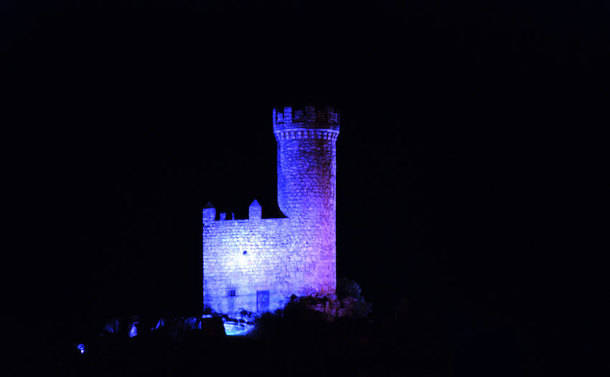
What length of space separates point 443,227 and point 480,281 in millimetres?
2848

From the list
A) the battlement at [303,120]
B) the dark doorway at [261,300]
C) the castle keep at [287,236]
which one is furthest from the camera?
the battlement at [303,120]

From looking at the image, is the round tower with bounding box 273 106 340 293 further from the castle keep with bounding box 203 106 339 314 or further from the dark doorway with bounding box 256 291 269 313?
the dark doorway with bounding box 256 291 269 313

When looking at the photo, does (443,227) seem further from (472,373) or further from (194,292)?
(472,373)

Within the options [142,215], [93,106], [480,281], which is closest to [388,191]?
[480,281]

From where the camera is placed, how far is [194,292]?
24203 mm

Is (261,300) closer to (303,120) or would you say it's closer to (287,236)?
(287,236)

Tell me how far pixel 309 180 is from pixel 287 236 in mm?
1722

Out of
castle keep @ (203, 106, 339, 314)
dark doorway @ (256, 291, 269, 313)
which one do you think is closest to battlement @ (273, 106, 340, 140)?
castle keep @ (203, 106, 339, 314)

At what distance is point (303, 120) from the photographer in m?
19.2

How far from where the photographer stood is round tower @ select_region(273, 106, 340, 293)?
19219mm

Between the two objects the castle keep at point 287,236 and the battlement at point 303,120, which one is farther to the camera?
the battlement at point 303,120

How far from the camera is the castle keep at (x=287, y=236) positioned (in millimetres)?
18703

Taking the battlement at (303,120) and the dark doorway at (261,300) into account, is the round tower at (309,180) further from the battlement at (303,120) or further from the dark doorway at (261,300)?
the dark doorway at (261,300)

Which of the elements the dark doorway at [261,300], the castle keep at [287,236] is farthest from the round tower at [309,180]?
the dark doorway at [261,300]
